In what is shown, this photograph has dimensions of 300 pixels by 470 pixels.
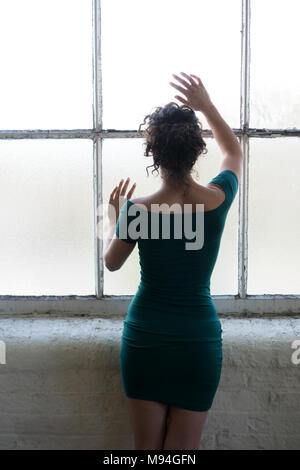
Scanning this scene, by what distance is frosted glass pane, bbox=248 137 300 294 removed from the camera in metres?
1.84

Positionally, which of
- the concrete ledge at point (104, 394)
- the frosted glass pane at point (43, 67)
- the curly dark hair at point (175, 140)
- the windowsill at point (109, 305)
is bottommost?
the concrete ledge at point (104, 394)

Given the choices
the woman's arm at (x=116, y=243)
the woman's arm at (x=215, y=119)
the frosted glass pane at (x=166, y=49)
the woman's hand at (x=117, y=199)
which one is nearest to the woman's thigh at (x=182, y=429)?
the woman's arm at (x=116, y=243)

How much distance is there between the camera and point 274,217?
1.88 m

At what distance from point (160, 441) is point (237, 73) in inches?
50.6

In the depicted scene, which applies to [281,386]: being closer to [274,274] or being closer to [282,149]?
[274,274]

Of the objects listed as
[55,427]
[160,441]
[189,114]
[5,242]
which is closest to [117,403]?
[55,427]

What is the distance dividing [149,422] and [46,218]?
873 millimetres

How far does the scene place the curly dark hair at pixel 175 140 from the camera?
1316 millimetres

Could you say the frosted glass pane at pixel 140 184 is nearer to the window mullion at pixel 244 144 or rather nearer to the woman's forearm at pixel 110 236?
the window mullion at pixel 244 144

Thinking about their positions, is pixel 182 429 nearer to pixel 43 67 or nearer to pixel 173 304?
pixel 173 304

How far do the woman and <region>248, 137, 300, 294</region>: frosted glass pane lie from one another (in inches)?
18.5

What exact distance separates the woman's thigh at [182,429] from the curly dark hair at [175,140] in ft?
2.12

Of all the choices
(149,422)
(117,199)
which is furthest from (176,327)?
(117,199)

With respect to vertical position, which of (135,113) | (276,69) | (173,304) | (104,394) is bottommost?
(104,394)
